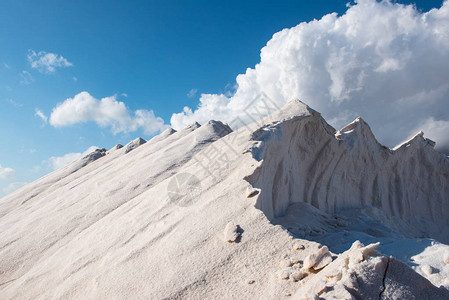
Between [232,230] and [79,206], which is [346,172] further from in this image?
[79,206]

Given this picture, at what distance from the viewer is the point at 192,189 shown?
4801mm

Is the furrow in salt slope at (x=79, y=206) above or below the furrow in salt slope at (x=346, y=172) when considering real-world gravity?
above

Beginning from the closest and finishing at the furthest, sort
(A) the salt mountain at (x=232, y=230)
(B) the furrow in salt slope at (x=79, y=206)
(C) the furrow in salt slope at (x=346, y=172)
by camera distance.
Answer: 1. (A) the salt mountain at (x=232, y=230)
2. (B) the furrow in salt slope at (x=79, y=206)
3. (C) the furrow in salt slope at (x=346, y=172)

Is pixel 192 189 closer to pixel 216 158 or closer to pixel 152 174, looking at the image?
pixel 216 158

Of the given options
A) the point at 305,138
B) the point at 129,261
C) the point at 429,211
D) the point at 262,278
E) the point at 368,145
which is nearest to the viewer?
the point at 262,278

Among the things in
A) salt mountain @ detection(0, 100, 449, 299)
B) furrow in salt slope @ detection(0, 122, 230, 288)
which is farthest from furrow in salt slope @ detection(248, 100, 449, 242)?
furrow in salt slope @ detection(0, 122, 230, 288)

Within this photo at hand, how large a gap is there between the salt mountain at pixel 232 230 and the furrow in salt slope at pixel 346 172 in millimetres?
47

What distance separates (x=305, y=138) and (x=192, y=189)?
4.12 m

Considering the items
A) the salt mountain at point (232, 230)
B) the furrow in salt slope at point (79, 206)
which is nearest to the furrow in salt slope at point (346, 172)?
the salt mountain at point (232, 230)

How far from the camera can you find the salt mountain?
2.63 metres

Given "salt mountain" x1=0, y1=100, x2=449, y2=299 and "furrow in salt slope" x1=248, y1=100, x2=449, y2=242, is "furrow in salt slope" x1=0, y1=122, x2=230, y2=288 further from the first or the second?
"furrow in salt slope" x1=248, y1=100, x2=449, y2=242

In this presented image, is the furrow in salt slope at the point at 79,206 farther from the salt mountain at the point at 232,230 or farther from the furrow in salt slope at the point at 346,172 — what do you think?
the furrow in salt slope at the point at 346,172

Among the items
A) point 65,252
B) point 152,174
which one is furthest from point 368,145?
point 65,252

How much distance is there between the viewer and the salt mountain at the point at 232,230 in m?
2.63
